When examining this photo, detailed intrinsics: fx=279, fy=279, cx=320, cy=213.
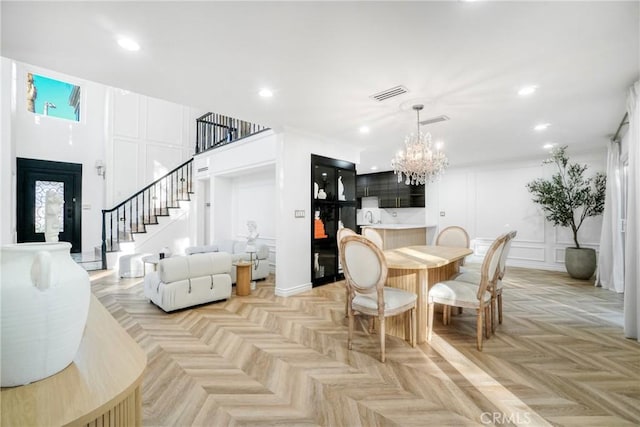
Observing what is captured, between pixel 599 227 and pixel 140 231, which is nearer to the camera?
pixel 599 227

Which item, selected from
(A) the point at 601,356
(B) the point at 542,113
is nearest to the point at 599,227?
(B) the point at 542,113

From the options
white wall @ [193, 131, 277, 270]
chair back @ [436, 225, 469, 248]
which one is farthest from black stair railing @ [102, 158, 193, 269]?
chair back @ [436, 225, 469, 248]

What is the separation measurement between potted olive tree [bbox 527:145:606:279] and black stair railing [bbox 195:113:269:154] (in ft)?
19.6

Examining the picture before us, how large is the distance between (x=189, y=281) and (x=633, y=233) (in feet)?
16.2

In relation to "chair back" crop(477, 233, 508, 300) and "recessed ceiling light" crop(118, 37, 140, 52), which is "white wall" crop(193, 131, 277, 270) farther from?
"chair back" crop(477, 233, 508, 300)

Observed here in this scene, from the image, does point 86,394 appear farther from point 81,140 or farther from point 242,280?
point 81,140

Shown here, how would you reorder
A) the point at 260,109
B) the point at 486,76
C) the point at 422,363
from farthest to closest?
the point at 260,109, the point at 486,76, the point at 422,363

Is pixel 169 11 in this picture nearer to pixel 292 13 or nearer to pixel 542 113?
pixel 292 13

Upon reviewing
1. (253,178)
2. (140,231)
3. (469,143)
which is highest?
(469,143)

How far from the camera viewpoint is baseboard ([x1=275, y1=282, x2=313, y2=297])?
169 inches

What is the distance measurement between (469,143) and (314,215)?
10.3 feet

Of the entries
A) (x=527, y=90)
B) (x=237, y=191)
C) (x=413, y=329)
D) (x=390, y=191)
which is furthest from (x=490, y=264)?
(x=237, y=191)

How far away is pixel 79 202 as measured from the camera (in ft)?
23.6

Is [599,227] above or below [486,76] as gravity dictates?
below
